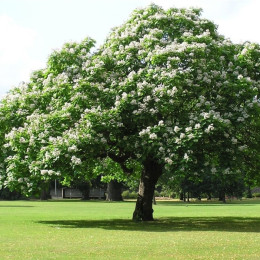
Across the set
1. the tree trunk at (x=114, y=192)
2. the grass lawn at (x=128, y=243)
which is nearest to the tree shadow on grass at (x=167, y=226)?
the grass lawn at (x=128, y=243)

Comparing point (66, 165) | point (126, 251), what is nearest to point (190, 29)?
point (66, 165)

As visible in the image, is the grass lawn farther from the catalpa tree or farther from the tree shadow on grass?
the catalpa tree

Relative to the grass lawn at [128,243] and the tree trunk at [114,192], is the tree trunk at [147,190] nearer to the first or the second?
the grass lawn at [128,243]

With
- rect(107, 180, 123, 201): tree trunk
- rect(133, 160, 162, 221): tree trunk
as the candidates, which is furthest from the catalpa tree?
rect(107, 180, 123, 201): tree trunk

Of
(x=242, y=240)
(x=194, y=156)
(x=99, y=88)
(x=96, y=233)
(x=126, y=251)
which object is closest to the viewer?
(x=126, y=251)

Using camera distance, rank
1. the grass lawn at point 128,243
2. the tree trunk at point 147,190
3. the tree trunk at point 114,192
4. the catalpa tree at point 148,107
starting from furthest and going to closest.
Answer: 1. the tree trunk at point 114,192
2. the tree trunk at point 147,190
3. the catalpa tree at point 148,107
4. the grass lawn at point 128,243

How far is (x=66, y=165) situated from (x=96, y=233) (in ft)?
15.2

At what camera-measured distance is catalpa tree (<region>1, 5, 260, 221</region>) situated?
2642cm

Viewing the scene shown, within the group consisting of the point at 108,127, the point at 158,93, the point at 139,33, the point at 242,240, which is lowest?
the point at 242,240

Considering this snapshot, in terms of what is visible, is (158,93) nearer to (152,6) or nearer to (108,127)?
(108,127)

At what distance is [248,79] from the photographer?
2766 cm

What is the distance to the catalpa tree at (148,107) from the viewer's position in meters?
26.4

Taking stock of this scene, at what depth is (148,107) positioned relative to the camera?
27.2 m

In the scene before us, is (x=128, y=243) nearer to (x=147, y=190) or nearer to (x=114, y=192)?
(x=147, y=190)
